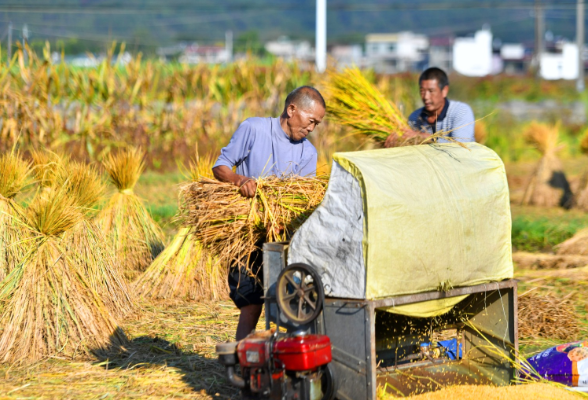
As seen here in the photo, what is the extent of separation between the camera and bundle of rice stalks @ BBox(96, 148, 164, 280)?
717 centimetres

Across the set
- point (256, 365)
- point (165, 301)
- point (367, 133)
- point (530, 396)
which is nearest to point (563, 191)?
point (367, 133)

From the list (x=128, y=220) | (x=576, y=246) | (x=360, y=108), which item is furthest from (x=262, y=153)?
(x=576, y=246)

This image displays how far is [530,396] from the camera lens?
13.1 ft

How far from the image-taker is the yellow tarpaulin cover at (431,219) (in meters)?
3.58

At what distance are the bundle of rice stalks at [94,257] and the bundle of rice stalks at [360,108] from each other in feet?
7.74

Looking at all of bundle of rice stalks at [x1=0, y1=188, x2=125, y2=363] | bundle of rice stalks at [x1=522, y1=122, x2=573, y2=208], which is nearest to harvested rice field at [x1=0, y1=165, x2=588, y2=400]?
→ bundle of rice stalks at [x1=0, y1=188, x2=125, y2=363]

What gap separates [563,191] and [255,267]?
9.36 meters

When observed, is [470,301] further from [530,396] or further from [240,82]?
[240,82]

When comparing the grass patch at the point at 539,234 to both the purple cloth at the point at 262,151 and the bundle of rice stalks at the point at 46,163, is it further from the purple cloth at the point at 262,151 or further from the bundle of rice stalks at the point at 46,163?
the bundle of rice stalks at the point at 46,163

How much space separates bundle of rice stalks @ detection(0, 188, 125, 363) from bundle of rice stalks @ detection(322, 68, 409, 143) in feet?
8.47

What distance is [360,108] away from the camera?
6496 mm

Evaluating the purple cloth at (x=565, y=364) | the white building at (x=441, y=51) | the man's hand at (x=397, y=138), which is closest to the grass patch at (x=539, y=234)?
the man's hand at (x=397, y=138)

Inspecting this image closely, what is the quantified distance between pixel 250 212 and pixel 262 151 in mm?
514

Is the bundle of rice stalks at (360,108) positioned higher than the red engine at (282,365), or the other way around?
the bundle of rice stalks at (360,108)
